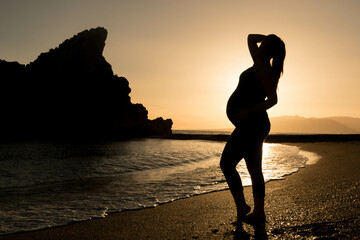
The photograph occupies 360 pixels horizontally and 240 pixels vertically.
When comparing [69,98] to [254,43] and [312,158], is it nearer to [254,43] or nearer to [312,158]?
[312,158]

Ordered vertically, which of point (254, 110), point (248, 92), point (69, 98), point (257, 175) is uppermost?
point (69, 98)

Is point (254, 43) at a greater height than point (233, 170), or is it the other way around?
point (254, 43)

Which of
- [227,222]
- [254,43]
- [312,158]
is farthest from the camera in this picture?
[312,158]

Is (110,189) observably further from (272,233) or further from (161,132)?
(161,132)

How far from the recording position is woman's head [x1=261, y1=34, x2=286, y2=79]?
270 cm

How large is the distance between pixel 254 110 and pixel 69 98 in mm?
66949

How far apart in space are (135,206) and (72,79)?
66246 millimetres

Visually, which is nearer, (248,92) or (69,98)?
(248,92)

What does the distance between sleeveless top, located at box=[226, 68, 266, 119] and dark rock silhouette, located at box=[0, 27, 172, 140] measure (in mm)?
57261

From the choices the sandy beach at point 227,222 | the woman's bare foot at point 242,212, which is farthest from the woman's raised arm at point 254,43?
the sandy beach at point 227,222

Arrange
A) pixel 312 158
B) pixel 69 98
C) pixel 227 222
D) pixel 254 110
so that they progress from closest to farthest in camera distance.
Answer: pixel 254 110 < pixel 227 222 < pixel 312 158 < pixel 69 98

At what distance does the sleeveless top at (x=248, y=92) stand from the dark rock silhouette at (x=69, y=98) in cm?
5726

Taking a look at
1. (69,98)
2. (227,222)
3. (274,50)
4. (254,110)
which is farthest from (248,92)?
(69,98)

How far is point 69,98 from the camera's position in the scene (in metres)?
63.1
